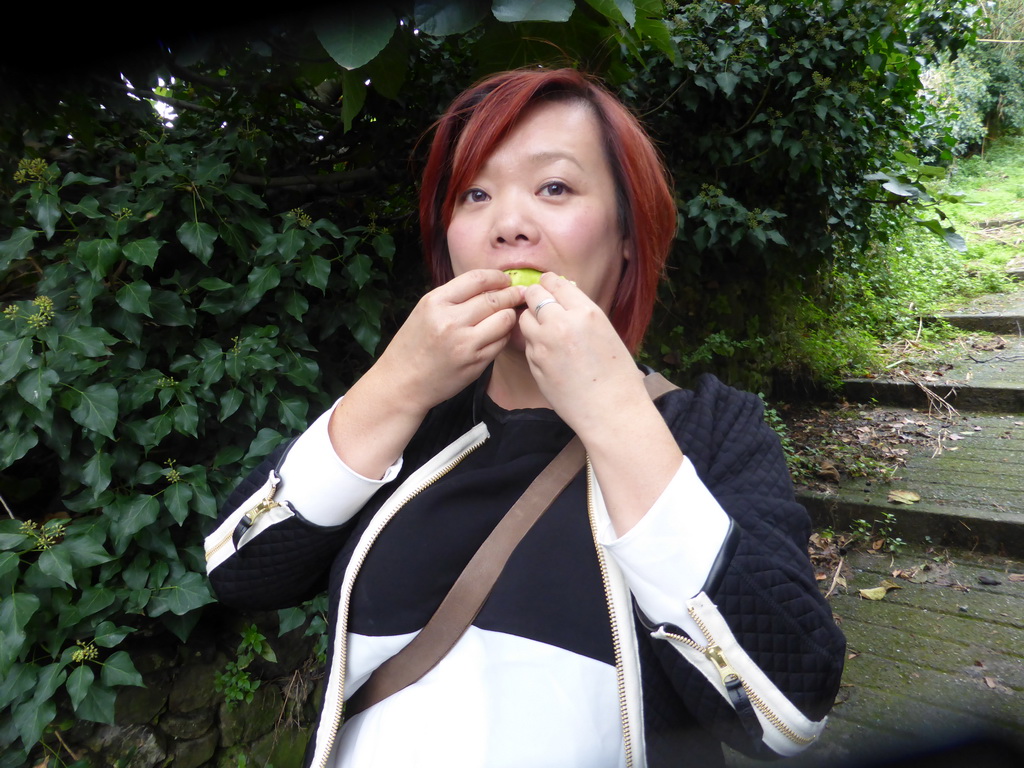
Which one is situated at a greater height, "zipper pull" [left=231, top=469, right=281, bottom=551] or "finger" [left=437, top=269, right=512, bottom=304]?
"finger" [left=437, top=269, right=512, bottom=304]

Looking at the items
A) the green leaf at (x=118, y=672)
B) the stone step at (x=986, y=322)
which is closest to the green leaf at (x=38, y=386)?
the green leaf at (x=118, y=672)

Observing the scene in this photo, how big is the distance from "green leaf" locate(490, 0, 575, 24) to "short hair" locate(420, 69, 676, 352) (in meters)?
0.10

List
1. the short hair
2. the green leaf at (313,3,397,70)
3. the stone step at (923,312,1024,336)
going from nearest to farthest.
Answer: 1. the short hair
2. the green leaf at (313,3,397,70)
3. the stone step at (923,312,1024,336)

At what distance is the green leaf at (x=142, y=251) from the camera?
1.57 metres

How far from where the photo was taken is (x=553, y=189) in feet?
3.76

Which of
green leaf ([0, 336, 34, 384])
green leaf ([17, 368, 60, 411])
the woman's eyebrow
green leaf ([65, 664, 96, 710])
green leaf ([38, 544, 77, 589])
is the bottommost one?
green leaf ([65, 664, 96, 710])

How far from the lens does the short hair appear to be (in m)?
1.18

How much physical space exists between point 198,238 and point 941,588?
325cm

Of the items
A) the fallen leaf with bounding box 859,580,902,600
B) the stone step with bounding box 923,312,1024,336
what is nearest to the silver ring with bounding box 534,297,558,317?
the fallen leaf with bounding box 859,580,902,600

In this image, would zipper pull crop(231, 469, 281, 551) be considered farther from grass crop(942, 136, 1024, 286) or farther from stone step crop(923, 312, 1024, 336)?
grass crop(942, 136, 1024, 286)

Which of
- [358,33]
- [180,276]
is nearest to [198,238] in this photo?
[180,276]

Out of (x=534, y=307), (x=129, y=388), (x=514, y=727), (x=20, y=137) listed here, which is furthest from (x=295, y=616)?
(x=20, y=137)

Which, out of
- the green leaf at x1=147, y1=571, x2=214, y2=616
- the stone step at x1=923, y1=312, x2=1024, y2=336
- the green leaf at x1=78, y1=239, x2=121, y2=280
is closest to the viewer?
the green leaf at x1=78, y1=239, x2=121, y2=280

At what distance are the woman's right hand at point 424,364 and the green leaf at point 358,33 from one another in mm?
607
